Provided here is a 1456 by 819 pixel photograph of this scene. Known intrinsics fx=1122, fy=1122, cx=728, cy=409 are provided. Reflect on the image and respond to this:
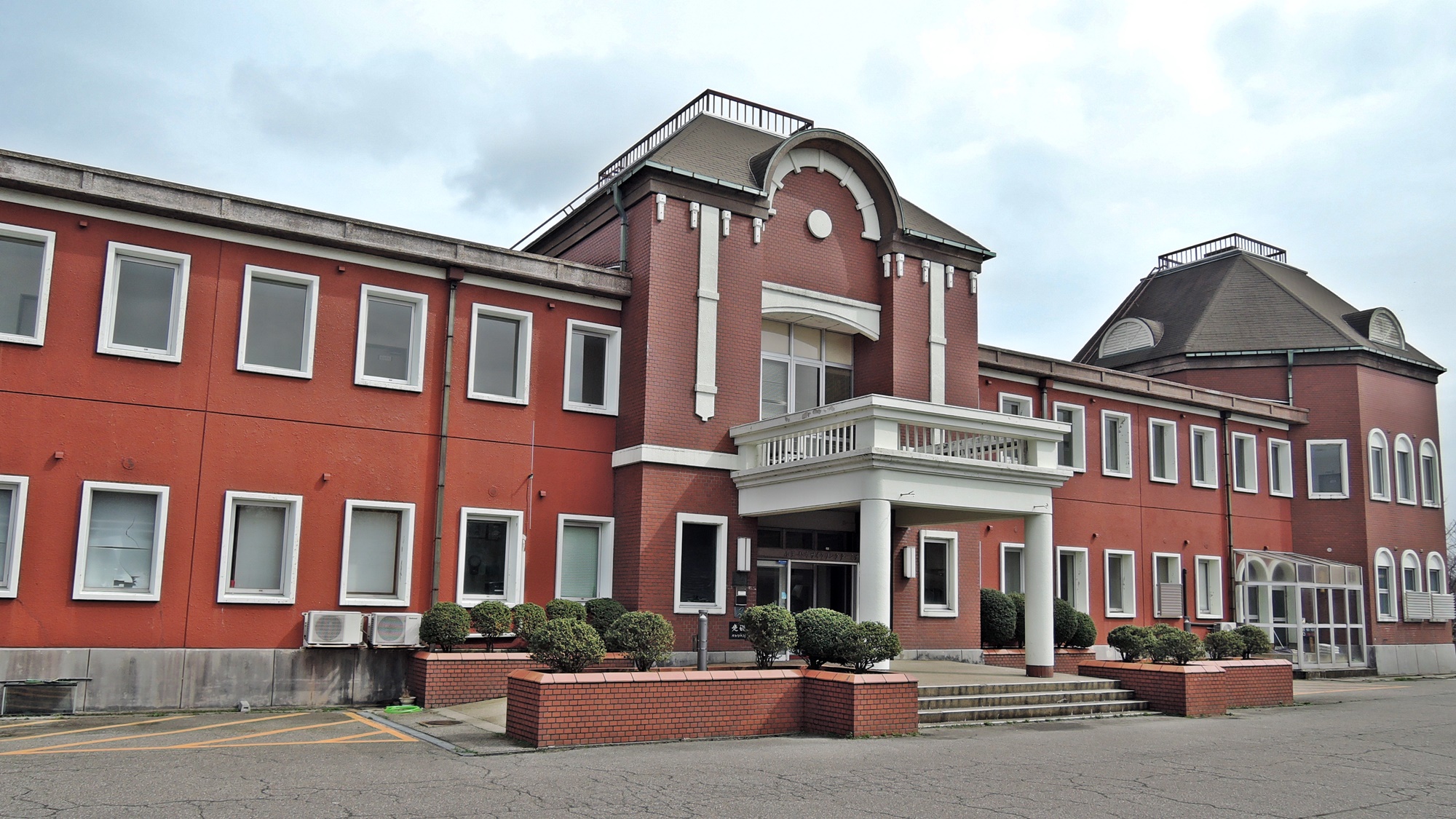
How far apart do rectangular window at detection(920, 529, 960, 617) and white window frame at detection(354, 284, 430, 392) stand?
34.2 ft

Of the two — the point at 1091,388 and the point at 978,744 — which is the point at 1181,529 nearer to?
the point at 1091,388

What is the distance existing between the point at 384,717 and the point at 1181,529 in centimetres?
2132

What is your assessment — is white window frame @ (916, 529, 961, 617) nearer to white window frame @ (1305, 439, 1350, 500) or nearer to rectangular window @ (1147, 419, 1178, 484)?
rectangular window @ (1147, 419, 1178, 484)

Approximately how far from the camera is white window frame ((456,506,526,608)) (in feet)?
58.6

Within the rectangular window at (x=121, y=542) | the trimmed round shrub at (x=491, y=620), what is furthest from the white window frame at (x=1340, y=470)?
the rectangular window at (x=121, y=542)

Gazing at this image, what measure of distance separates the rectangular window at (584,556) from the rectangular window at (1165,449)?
52.5 ft

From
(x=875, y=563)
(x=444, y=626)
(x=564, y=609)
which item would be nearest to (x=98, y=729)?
(x=444, y=626)

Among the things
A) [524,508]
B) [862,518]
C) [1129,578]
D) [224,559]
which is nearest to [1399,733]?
[862,518]

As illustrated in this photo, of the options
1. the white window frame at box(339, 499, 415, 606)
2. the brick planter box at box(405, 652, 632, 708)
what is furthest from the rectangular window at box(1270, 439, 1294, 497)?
the white window frame at box(339, 499, 415, 606)

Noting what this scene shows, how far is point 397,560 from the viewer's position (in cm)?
1756

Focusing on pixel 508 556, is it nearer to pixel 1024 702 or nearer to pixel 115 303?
pixel 115 303

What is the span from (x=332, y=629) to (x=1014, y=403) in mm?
16439

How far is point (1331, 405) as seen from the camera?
31594mm

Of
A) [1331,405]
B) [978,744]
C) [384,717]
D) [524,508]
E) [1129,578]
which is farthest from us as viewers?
[1331,405]
